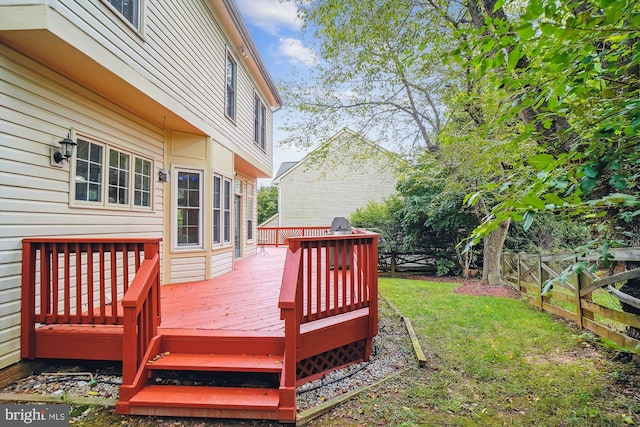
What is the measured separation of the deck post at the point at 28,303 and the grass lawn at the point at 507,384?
294 cm

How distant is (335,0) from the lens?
6457 mm

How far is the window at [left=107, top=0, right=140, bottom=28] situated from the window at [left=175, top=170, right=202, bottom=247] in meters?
2.40

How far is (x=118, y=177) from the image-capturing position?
4.55 m

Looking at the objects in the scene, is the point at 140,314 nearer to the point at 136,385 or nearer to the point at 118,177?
the point at 136,385

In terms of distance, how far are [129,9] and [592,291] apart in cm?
723

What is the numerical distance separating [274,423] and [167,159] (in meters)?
4.73

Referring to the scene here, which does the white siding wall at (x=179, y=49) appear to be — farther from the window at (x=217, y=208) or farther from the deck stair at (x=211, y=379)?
the deck stair at (x=211, y=379)

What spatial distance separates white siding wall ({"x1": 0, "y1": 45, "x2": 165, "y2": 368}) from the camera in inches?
117

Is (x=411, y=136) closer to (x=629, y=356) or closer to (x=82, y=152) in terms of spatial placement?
(x=629, y=356)

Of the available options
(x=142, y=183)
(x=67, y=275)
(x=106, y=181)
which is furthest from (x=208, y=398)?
(x=142, y=183)

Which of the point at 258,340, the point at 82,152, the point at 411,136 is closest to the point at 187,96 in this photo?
the point at 82,152

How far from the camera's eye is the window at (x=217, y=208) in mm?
6266

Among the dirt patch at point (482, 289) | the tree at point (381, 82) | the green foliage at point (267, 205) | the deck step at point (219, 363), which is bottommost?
the dirt patch at point (482, 289)

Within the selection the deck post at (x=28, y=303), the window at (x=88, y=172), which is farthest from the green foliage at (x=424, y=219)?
the deck post at (x=28, y=303)
